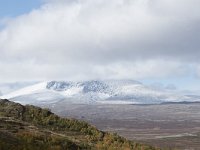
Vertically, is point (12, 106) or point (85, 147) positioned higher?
point (12, 106)

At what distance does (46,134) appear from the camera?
24594 mm

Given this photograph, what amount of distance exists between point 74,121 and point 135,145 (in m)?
6.20

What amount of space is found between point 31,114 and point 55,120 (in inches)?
78.9

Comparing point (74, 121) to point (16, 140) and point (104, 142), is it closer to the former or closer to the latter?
point (104, 142)

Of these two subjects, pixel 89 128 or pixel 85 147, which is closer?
pixel 85 147

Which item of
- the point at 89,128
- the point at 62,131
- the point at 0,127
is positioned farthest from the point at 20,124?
the point at 89,128

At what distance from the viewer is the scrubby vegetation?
21.1 m

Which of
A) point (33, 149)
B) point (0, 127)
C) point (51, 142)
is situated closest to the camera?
point (33, 149)

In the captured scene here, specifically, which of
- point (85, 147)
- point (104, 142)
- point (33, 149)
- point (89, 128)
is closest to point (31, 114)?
point (89, 128)

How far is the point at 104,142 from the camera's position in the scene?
88.2 ft

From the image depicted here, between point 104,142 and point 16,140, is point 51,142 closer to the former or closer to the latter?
point 16,140

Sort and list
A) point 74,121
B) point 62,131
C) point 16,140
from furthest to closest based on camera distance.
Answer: point 74,121
point 62,131
point 16,140

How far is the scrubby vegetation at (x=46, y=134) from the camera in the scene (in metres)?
21.1

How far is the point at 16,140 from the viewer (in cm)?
2083
